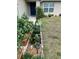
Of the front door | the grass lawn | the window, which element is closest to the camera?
the grass lawn

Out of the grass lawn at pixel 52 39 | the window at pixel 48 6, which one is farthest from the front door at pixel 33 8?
the grass lawn at pixel 52 39

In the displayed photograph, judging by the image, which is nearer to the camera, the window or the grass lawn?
the grass lawn

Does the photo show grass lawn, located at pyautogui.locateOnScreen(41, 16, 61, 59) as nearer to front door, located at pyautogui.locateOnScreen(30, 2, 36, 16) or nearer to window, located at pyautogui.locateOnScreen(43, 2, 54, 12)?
front door, located at pyautogui.locateOnScreen(30, 2, 36, 16)

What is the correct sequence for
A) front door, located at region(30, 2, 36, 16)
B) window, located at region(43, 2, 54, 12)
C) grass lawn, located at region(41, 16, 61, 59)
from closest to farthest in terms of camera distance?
1. grass lawn, located at region(41, 16, 61, 59)
2. front door, located at region(30, 2, 36, 16)
3. window, located at region(43, 2, 54, 12)

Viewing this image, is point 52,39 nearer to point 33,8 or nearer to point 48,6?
point 33,8

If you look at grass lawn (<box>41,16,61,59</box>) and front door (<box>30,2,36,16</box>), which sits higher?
front door (<box>30,2,36,16</box>)

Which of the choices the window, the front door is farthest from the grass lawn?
the window

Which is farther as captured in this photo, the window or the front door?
the window

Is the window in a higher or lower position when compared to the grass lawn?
higher

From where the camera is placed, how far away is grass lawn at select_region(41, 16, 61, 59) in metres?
5.38
